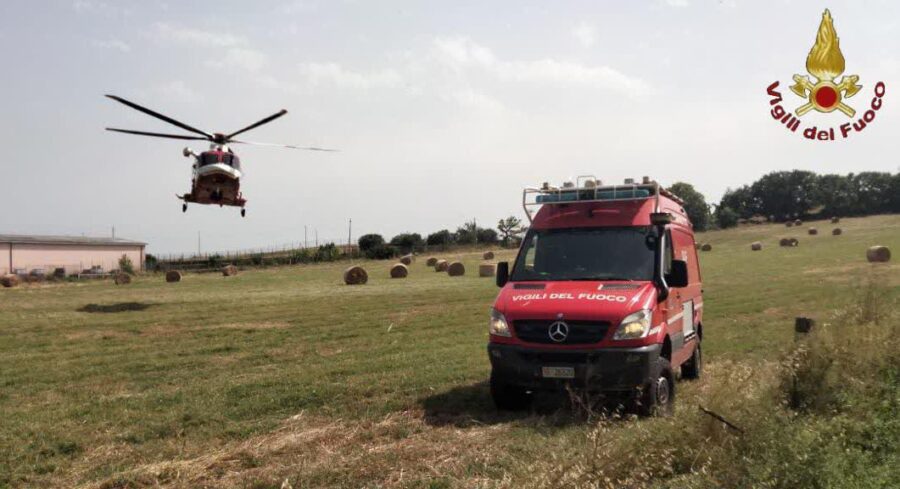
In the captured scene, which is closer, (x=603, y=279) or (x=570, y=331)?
(x=570, y=331)

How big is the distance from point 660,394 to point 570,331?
1430 mm

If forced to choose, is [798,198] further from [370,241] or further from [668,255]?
[668,255]

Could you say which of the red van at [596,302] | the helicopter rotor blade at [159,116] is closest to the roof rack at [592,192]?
the red van at [596,302]

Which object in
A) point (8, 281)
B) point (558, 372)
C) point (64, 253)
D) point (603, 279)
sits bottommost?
point (558, 372)

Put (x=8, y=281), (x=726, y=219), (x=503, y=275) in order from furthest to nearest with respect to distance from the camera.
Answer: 1. (x=726, y=219)
2. (x=8, y=281)
3. (x=503, y=275)

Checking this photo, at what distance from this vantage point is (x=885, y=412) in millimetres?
5852

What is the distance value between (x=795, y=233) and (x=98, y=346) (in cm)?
6783

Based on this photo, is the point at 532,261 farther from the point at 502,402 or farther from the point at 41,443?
the point at 41,443

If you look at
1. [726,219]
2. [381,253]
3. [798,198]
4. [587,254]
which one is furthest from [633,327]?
[798,198]

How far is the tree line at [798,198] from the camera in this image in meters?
101

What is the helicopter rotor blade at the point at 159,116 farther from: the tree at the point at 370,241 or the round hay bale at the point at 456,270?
the tree at the point at 370,241

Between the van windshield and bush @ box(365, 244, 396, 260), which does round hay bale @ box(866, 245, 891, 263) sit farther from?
bush @ box(365, 244, 396, 260)

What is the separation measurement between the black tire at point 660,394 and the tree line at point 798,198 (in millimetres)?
99342

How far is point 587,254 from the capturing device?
8.73m
